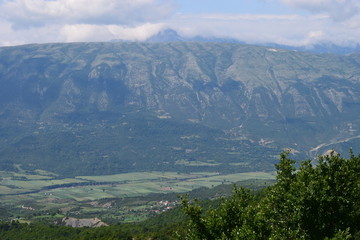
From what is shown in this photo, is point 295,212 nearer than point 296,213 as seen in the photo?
Yes

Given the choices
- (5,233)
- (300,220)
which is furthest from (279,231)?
(5,233)

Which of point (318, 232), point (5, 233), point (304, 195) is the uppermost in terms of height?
point (304, 195)

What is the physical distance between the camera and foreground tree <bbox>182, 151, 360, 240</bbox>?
1992 inches

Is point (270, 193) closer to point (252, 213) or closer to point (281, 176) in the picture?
point (281, 176)

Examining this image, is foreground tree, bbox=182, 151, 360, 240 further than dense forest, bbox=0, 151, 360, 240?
Yes

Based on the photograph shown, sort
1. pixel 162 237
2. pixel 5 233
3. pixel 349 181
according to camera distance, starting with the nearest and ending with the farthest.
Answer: pixel 349 181 < pixel 162 237 < pixel 5 233

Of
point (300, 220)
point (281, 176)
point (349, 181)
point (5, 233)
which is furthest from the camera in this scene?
point (5, 233)

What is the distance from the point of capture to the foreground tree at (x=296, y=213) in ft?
166

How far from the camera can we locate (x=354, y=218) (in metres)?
54.2

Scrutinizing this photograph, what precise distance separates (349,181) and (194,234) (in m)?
16.9

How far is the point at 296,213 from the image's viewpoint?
5141 cm

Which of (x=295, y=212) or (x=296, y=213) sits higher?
(x=295, y=212)

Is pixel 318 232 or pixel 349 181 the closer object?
pixel 318 232

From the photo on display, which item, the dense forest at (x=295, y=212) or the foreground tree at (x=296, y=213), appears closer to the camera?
the dense forest at (x=295, y=212)
